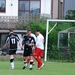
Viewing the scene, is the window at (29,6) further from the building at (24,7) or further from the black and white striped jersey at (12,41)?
the black and white striped jersey at (12,41)

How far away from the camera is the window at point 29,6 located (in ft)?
148

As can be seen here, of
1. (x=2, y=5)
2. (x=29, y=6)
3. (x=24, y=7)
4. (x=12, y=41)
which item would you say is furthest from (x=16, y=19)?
(x=12, y=41)

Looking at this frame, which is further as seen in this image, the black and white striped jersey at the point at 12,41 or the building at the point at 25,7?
the building at the point at 25,7

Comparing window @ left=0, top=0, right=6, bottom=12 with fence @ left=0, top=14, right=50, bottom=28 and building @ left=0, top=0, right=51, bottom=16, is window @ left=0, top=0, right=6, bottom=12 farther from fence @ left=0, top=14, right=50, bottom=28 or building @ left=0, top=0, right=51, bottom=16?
fence @ left=0, top=14, right=50, bottom=28

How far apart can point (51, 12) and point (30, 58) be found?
24.9 metres

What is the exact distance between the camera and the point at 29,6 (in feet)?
149

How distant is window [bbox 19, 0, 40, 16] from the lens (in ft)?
148

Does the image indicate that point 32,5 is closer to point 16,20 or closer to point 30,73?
point 16,20

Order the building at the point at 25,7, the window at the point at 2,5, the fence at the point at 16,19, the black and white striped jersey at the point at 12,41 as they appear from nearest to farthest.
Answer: the black and white striped jersey at the point at 12,41 → the fence at the point at 16,19 → the building at the point at 25,7 → the window at the point at 2,5

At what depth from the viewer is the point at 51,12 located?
4572 centimetres

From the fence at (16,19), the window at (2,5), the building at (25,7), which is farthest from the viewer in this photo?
the window at (2,5)

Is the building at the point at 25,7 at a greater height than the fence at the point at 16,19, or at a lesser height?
greater

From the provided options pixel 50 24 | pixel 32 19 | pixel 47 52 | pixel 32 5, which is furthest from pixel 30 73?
pixel 32 5

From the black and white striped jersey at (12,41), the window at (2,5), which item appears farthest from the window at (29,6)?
the black and white striped jersey at (12,41)
